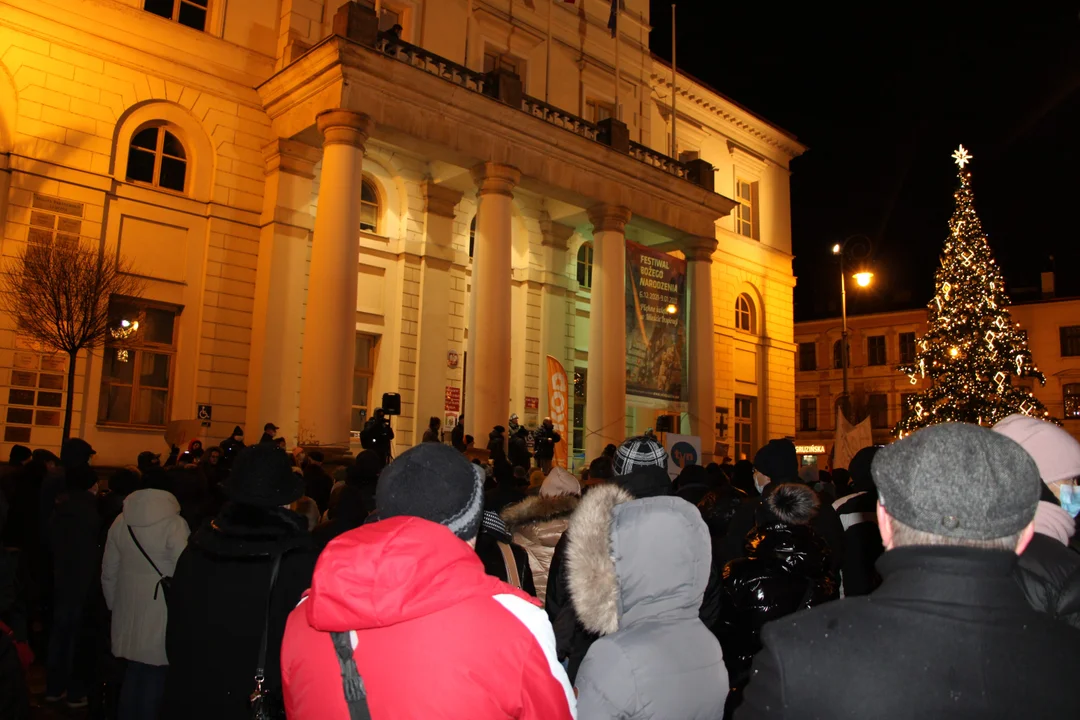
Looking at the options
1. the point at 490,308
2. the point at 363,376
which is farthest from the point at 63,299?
the point at 490,308

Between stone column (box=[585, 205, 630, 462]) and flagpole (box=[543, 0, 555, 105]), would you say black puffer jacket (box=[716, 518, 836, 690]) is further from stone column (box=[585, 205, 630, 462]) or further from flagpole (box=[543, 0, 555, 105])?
flagpole (box=[543, 0, 555, 105])

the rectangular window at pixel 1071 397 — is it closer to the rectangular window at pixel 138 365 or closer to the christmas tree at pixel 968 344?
the christmas tree at pixel 968 344

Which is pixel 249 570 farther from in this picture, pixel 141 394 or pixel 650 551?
pixel 141 394

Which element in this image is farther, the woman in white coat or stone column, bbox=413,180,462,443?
stone column, bbox=413,180,462,443

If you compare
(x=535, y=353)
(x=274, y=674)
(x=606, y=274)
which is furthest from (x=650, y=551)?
(x=535, y=353)

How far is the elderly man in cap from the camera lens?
1.60 m

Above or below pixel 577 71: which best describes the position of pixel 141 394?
below

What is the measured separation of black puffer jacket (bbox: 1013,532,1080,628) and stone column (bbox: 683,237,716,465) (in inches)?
826

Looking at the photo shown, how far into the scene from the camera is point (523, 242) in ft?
79.0

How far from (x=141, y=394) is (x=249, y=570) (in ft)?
51.2

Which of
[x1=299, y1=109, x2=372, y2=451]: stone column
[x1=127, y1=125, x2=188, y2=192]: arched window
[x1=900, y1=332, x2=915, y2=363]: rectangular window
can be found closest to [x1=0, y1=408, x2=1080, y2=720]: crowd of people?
[x1=299, y1=109, x2=372, y2=451]: stone column

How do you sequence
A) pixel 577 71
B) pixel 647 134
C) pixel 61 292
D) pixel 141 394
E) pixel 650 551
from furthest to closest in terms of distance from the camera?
pixel 647 134 → pixel 577 71 → pixel 141 394 → pixel 61 292 → pixel 650 551

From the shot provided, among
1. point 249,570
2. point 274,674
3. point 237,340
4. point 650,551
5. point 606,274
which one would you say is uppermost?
point 606,274

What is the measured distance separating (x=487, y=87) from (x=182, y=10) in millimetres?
7192
